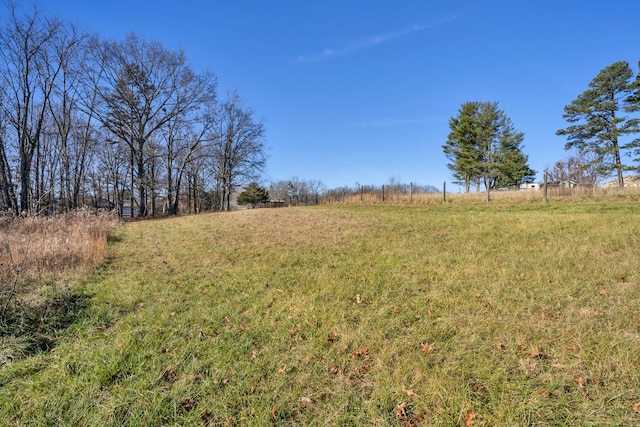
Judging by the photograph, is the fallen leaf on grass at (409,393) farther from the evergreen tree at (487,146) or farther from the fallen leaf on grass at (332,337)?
the evergreen tree at (487,146)

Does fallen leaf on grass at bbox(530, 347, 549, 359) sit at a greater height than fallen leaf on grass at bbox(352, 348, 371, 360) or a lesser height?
greater

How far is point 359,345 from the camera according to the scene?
A: 10.8ft

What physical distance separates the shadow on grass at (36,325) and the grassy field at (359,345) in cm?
13

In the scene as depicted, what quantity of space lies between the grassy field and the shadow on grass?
0.13 metres

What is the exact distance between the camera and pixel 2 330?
133 inches

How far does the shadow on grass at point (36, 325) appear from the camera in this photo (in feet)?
10.3

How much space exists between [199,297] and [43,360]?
202cm

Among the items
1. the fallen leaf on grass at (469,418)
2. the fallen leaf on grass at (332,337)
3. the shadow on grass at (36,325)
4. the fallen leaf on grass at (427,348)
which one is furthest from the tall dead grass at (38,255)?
the fallen leaf on grass at (469,418)

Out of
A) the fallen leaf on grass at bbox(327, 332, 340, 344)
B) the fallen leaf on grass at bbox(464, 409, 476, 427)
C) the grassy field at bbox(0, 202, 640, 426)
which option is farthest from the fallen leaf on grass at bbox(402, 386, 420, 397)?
the fallen leaf on grass at bbox(327, 332, 340, 344)

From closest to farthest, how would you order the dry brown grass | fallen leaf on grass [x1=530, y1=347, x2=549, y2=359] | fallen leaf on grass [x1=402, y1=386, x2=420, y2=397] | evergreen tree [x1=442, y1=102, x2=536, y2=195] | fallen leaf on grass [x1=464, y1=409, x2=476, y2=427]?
fallen leaf on grass [x1=464, y1=409, x2=476, y2=427] → fallen leaf on grass [x1=402, y1=386, x2=420, y2=397] → fallen leaf on grass [x1=530, y1=347, x2=549, y2=359] → the dry brown grass → evergreen tree [x1=442, y1=102, x2=536, y2=195]

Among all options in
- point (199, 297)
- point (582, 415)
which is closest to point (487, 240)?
point (582, 415)

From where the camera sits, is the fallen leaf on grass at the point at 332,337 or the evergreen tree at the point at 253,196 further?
the evergreen tree at the point at 253,196

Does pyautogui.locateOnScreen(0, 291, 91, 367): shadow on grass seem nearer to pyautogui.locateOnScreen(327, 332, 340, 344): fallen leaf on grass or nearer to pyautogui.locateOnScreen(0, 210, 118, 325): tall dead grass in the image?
pyautogui.locateOnScreen(0, 210, 118, 325): tall dead grass

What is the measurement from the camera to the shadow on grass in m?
3.15
